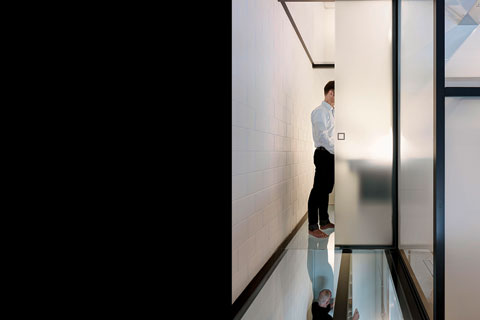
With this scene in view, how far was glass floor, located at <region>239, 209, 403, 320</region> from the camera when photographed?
2406 millimetres

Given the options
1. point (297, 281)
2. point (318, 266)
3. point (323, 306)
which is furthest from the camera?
point (318, 266)

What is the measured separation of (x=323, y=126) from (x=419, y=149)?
232 cm

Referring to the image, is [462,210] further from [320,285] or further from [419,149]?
[320,285]

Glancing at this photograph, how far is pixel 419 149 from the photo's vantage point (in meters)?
2.49

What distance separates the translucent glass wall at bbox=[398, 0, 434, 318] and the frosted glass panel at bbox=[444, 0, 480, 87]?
0.12 metres

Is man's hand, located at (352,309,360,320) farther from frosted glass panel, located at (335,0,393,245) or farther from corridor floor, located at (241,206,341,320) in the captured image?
frosted glass panel, located at (335,0,393,245)

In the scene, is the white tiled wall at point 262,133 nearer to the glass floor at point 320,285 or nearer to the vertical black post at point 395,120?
the glass floor at point 320,285

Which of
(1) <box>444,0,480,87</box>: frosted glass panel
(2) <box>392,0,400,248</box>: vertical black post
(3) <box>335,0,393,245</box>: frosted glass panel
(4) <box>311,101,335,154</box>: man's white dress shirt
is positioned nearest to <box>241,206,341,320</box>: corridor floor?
(3) <box>335,0,393,245</box>: frosted glass panel

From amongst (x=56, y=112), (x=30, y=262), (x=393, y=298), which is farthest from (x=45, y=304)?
(x=393, y=298)

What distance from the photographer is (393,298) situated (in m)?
2.59

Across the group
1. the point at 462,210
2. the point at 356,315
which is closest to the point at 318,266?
the point at 356,315

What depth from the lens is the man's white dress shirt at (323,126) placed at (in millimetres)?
4734

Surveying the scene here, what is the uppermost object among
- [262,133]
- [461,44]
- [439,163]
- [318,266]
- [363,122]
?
[461,44]

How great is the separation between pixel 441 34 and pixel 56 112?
1.48 m
